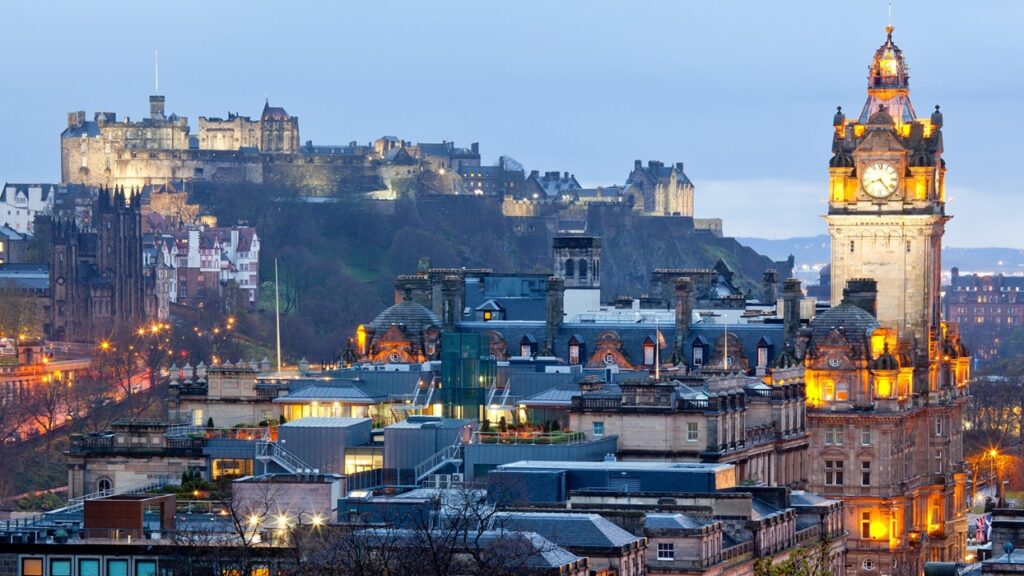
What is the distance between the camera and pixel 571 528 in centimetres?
9994

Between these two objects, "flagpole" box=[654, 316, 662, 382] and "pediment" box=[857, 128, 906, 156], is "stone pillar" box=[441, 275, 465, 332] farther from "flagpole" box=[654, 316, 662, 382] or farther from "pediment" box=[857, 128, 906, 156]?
"pediment" box=[857, 128, 906, 156]

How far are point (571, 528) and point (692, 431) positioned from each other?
27.7 m

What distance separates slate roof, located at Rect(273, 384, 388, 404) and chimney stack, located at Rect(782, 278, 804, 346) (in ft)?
99.4

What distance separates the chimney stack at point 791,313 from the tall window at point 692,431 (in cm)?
3275

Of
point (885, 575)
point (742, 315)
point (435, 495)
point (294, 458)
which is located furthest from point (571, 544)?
point (742, 315)

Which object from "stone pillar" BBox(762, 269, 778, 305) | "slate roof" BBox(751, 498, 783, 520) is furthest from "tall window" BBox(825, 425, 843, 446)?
"slate roof" BBox(751, 498, 783, 520)

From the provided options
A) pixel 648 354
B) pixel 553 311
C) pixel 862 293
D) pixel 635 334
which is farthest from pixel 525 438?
pixel 862 293

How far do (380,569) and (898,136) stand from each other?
8636 cm

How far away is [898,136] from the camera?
561ft

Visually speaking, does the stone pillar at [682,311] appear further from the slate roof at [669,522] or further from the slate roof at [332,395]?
the slate roof at [669,522]

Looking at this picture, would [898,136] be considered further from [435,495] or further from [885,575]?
[435,495]

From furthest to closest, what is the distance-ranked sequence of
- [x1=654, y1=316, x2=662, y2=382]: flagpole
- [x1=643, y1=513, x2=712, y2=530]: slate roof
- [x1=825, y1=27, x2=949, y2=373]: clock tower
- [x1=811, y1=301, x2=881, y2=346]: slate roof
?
[x1=825, y1=27, x2=949, y2=373]: clock tower < [x1=811, y1=301, x2=881, y2=346]: slate roof < [x1=654, y1=316, x2=662, y2=382]: flagpole < [x1=643, y1=513, x2=712, y2=530]: slate roof

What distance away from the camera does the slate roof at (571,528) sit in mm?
98875

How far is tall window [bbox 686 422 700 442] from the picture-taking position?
127062 millimetres
